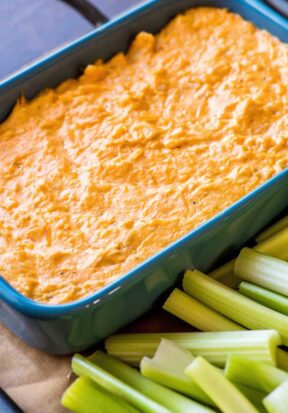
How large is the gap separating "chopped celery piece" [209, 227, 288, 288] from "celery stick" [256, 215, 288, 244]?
5 cm

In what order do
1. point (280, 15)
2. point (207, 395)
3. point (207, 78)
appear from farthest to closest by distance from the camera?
1. point (280, 15)
2. point (207, 78)
3. point (207, 395)

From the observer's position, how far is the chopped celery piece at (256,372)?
6.72 ft

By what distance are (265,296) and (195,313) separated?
0.20 metres

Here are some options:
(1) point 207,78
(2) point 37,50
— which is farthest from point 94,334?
(2) point 37,50

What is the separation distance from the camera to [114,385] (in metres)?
2.11

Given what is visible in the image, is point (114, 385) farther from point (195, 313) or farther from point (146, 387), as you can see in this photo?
point (195, 313)

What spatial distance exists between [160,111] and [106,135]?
198mm

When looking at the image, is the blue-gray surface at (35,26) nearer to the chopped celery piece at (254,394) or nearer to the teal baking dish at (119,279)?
the teal baking dish at (119,279)

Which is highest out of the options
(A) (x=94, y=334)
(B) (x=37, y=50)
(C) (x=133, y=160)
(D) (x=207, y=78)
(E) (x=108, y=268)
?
(B) (x=37, y=50)

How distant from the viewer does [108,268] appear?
2.19 metres

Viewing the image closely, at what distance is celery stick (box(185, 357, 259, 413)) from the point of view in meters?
2.01

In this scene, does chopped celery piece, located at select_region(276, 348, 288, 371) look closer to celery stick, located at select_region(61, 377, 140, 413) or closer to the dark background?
celery stick, located at select_region(61, 377, 140, 413)

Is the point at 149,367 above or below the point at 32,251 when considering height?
below

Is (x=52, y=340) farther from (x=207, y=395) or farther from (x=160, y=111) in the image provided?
(x=160, y=111)
